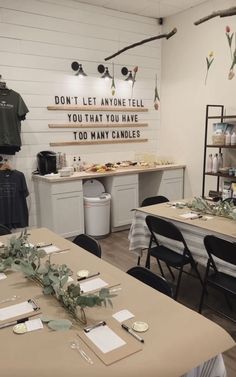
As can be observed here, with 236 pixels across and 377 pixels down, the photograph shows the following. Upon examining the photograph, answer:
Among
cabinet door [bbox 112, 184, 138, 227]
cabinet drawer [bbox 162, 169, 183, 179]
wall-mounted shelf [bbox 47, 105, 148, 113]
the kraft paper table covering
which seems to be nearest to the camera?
the kraft paper table covering

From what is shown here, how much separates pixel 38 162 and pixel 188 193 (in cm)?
259

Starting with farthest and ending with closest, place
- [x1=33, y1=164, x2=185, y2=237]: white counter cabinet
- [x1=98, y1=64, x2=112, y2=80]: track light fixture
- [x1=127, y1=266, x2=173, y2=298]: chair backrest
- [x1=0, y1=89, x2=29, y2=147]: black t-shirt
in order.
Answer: [x1=98, y1=64, x2=112, y2=80]: track light fixture, [x1=33, y1=164, x2=185, y2=237]: white counter cabinet, [x1=0, y1=89, x2=29, y2=147]: black t-shirt, [x1=127, y1=266, x2=173, y2=298]: chair backrest

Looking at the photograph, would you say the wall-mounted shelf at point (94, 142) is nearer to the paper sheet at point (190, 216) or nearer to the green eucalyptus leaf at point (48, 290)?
the paper sheet at point (190, 216)

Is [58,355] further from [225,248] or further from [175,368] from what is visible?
[225,248]

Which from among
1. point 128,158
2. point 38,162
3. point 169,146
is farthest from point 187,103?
point 38,162

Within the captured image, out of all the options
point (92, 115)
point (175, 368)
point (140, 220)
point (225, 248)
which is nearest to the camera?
point (175, 368)

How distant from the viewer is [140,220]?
10.9 ft

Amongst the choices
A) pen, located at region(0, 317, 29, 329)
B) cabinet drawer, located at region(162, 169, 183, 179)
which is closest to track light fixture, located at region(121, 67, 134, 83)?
cabinet drawer, located at region(162, 169, 183, 179)

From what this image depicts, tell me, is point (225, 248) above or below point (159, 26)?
below

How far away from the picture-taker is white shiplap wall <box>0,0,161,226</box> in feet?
14.2

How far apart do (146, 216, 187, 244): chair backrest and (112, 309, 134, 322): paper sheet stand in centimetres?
134

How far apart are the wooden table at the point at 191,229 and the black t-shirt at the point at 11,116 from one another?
198cm

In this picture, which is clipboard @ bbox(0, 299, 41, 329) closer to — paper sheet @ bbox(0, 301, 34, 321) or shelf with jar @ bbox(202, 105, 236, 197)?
paper sheet @ bbox(0, 301, 34, 321)

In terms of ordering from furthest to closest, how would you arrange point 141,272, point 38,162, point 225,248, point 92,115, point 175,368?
point 92,115 < point 38,162 < point 225,248 < point 141,272 < point 175,368
